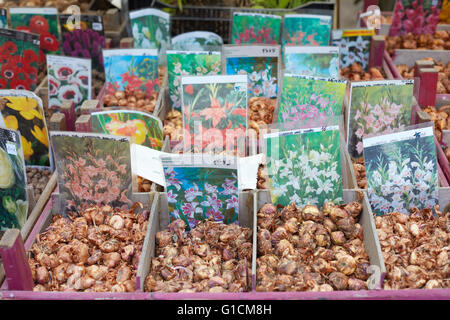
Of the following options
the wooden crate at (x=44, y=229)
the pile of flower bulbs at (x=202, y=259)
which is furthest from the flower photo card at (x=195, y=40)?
the pile of flower bulbs at (x=202, y=259)

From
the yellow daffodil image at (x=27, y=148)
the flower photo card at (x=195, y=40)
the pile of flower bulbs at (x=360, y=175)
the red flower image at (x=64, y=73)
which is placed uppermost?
the flower photo card at (x=195, y=40)

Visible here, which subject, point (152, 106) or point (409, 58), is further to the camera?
point (409, 58)

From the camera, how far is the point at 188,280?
1802 mm

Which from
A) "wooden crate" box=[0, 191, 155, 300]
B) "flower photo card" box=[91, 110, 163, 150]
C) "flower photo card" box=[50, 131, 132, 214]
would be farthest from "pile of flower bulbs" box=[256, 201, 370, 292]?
"flower photo card" box=[91, 110, 163, 150]

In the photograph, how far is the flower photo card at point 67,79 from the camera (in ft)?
9.42

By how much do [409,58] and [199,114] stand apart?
5.85 ft

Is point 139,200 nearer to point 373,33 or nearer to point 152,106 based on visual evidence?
point 152,106

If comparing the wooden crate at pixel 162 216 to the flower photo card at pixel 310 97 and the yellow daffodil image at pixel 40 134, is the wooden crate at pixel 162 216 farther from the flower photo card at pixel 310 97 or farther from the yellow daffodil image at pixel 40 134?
the yellow daffodil image at pixel 40 134

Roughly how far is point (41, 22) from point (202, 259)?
2115 millimetres

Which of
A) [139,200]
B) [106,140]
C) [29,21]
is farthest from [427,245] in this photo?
[29,21]

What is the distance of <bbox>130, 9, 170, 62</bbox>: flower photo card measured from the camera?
3.27 metres

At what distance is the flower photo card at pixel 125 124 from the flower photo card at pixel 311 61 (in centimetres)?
93

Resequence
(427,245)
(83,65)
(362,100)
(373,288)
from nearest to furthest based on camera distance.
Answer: (373,288), (427,245), (362,100), (83,65)

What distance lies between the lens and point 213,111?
2482 millimetres
